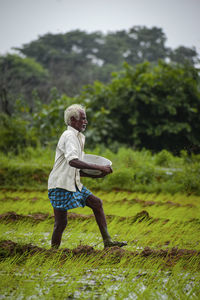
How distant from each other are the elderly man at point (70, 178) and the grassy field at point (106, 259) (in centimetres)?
24

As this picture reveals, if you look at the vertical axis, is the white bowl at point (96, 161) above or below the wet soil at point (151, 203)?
above

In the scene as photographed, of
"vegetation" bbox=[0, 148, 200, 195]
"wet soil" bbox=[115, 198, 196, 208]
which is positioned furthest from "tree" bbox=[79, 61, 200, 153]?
"wet soil" bbox=[115, 198, 196, 208]

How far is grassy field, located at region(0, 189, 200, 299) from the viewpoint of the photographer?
7.02 ft

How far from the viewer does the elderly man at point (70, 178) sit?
272 centimetres

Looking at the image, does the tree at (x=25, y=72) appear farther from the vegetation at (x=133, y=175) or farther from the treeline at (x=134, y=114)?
the vegetation at (x=133, y=175)

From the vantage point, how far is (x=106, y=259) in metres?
2.63

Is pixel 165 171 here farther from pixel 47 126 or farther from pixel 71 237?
pixel 47 126

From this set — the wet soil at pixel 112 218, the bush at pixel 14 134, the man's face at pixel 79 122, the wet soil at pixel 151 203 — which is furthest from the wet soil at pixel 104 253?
the bush at pixel 14 134

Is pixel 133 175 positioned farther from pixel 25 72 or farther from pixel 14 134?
pixel 25 72

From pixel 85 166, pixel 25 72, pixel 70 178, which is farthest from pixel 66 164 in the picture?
pixel 25 72

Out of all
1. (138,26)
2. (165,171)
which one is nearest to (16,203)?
(165,171)

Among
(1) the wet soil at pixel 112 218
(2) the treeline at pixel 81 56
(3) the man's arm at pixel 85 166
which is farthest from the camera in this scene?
(2) the treeline at pixel 81 56

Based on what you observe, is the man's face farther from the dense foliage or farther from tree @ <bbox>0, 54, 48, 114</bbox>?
tree @ <bbox>0, 54, 48, 114</bbox>

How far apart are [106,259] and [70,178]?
0.67m
